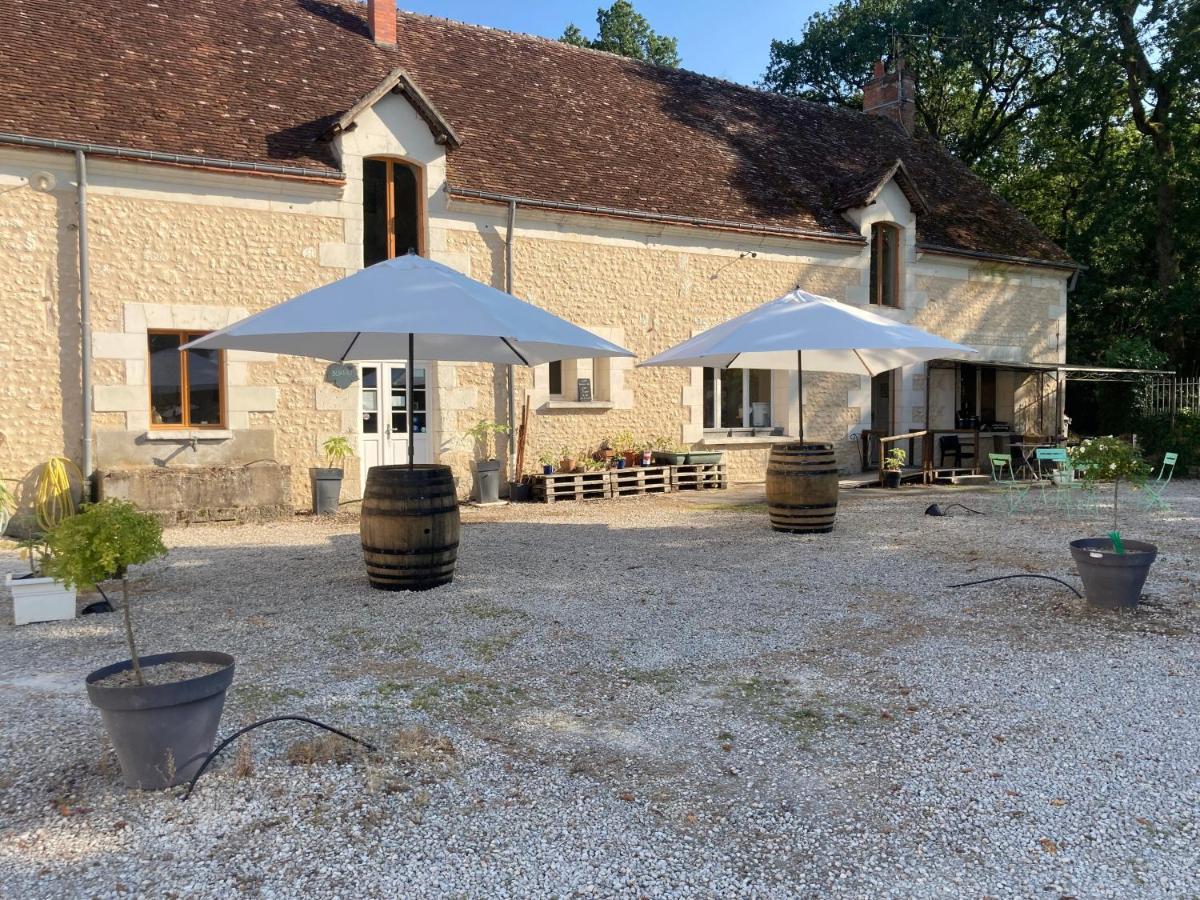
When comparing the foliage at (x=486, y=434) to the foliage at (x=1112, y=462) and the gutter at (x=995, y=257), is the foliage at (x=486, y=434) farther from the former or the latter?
the gutter at (x=995, y=257)

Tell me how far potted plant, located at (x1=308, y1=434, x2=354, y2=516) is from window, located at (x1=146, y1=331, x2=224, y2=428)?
48.8 inches

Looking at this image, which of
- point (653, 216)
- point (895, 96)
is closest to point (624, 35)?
point (895, 96)

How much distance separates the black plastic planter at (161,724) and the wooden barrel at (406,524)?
302 cm

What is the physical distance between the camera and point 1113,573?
5598mm

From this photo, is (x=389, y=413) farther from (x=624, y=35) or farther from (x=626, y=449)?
(x=624, y=35)

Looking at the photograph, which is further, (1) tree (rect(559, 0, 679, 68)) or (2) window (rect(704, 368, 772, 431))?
(1) tree (rect(559, 0, 679, 68))

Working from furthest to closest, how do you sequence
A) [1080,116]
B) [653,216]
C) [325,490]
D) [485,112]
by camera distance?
1. [1080,116]
2. [485,112]
3. [653,216]
4. [325,490]

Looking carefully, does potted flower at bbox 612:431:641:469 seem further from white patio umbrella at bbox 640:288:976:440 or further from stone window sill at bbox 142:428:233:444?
stone window sill at bbox 142:428:233:444

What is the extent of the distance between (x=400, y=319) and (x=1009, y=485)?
10339mm

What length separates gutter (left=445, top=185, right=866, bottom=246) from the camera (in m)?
11.5

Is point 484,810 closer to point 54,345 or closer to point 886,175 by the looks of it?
point 54,345

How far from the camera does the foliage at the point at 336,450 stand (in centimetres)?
1070

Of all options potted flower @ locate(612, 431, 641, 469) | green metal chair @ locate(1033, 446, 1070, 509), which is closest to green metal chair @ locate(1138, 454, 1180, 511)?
green metal chair @ locate(1033, 446, 1070, 509)

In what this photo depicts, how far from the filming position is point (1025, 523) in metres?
9.62
